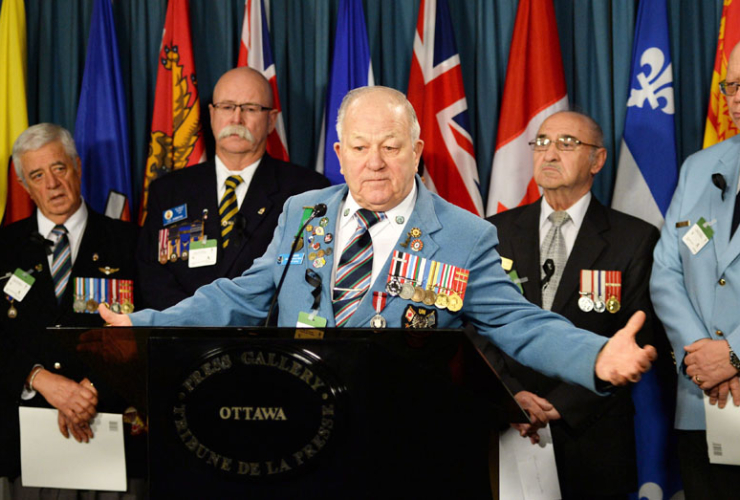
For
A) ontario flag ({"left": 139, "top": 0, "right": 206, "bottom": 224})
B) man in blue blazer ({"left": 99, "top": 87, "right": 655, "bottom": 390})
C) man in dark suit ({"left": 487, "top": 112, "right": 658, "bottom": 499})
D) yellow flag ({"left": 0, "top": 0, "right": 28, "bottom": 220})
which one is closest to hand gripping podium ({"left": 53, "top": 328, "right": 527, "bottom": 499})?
man in blue blazer ({"left": 99, "top": 87, "right": 655, "bottom": 390})

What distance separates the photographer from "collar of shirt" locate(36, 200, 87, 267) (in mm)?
4004

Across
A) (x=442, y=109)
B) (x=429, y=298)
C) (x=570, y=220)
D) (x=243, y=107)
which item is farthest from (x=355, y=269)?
(x=442, y=109)

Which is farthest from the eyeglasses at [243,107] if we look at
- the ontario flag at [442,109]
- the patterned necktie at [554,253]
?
the patterned necktie at [554,253]

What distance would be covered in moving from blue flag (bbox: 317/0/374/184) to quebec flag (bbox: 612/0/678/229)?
1343 millimetres

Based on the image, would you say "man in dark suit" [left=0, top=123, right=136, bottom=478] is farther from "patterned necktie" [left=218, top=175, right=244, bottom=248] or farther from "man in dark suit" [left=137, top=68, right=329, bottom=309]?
"patterned necktie" [left=218, top=175, right=244, bottom=248]

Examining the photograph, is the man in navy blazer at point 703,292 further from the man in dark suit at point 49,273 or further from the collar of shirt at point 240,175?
the man in dark suit at point 49,273

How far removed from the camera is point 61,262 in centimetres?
395

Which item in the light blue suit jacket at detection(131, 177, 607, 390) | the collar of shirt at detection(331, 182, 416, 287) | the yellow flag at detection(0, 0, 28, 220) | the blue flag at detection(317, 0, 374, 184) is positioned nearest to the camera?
the light blue suit jacket at detection(131, 177, 607, 390)

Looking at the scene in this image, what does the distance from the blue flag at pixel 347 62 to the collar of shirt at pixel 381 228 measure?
194 cm

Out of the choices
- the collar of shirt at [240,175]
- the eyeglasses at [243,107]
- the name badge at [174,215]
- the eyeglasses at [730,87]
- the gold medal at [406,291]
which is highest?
the eyeglasses at [243,107]

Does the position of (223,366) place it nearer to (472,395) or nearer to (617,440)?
(472,395)

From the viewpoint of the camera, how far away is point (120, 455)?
2111 mm

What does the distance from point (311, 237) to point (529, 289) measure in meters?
1.53

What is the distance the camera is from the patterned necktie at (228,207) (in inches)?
155
